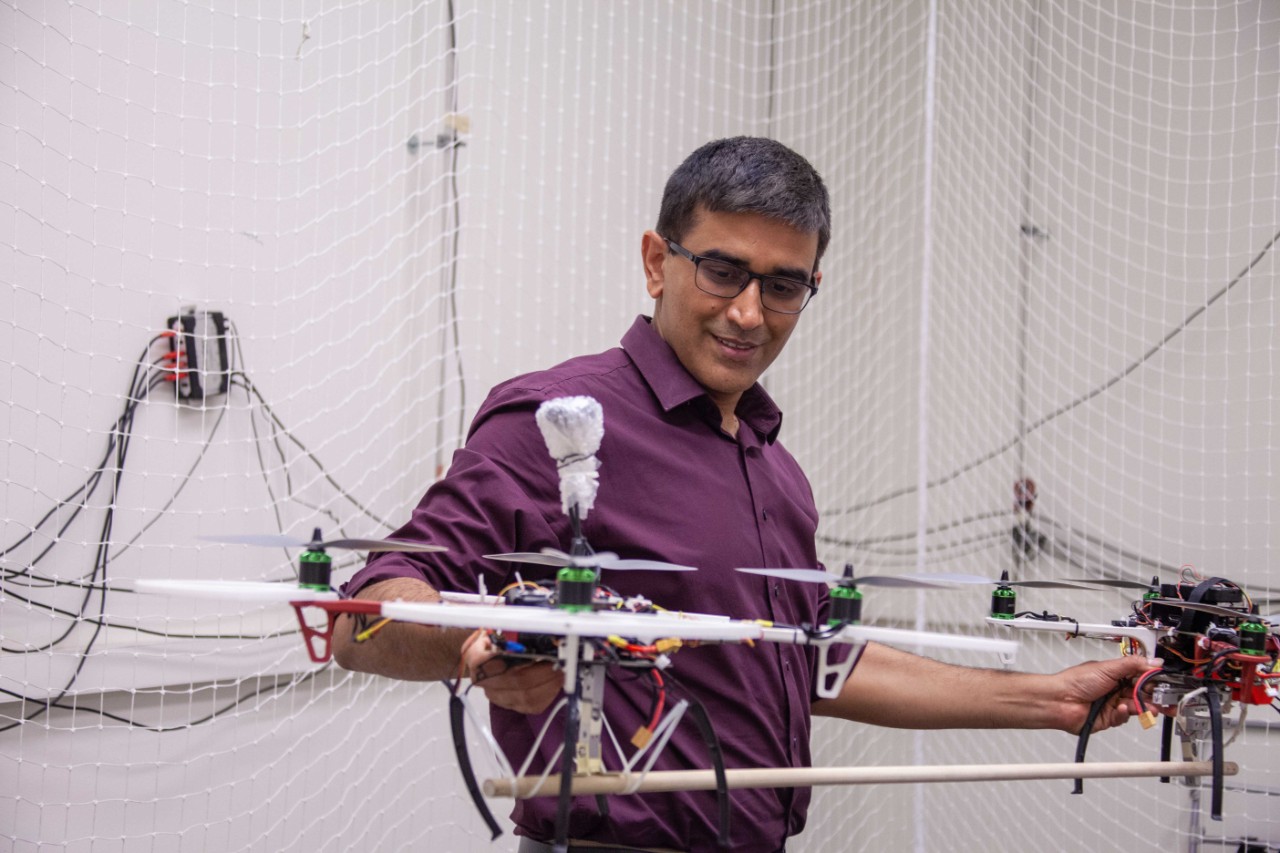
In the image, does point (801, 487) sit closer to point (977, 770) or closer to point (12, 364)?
point (977, 770)

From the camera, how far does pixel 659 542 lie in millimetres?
1396

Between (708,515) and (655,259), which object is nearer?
(708,515)

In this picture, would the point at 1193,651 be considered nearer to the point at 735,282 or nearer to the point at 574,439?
the point at 735,282

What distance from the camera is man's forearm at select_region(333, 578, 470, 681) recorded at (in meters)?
1.12

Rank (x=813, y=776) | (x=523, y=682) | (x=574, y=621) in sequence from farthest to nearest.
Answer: (x=813, y=776), (x=523, y=682), (x=574, y=621)

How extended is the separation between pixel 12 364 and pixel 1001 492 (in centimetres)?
265

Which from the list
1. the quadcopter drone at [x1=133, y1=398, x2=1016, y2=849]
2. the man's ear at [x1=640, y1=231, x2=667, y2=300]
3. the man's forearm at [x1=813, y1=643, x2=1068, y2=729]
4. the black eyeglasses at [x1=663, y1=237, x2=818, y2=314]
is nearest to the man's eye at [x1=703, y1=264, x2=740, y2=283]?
the black eyeglasses at [x1=663, y1=237, x2=818, y2=314]

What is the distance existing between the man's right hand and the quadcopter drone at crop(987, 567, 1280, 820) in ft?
2.34

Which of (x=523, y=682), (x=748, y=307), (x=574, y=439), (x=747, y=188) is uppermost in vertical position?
(x=747, y=188)

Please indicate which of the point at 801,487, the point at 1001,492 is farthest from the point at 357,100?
A: the point at 1001,492

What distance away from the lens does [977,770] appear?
1.32m

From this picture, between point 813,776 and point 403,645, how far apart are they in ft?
1.46

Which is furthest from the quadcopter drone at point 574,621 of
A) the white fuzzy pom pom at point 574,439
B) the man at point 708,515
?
the man at point 708,515

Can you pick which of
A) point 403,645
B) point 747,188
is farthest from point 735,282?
point 403,645
